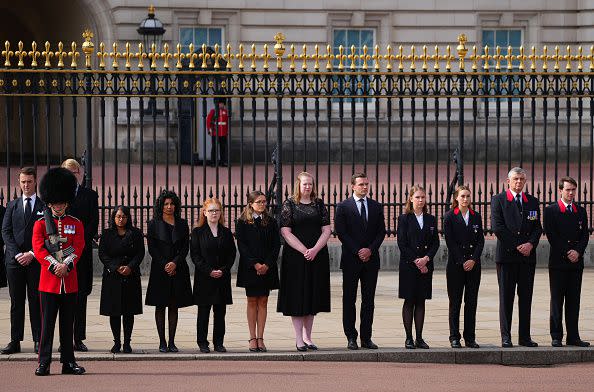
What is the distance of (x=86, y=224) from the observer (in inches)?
523

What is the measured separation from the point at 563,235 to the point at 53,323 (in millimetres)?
4274

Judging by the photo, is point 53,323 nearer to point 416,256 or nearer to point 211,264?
point 211,264

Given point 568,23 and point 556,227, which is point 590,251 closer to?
point 556,227

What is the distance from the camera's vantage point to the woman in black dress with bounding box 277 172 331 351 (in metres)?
13.3

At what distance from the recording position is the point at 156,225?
13195 millimetres

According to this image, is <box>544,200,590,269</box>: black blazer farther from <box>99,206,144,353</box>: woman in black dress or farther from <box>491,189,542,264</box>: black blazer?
<box>99,206,144,353</box>: woman in black dress

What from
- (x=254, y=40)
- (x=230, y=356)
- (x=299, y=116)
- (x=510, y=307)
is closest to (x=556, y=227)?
(x=510, y=307)

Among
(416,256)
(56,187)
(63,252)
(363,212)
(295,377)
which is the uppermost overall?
(56,187)

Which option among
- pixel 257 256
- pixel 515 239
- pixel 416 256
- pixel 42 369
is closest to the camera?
pixel 42 369

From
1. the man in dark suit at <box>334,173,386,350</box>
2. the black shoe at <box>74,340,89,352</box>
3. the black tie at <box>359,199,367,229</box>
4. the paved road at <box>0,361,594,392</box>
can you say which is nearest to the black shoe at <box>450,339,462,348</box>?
the paved road at <box>0,361,594,392</box>

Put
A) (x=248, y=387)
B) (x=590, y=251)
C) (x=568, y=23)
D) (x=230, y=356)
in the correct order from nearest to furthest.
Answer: (x=248, y=387) → (x=230, y=356) → (x=590, y=251) → (x=568, y=23)

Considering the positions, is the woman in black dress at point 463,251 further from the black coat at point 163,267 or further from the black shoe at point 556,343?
the black coat at point 163,267

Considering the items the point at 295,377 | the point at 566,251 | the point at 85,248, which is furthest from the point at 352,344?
the point at 85,248

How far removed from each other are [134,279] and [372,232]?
6.32ft
